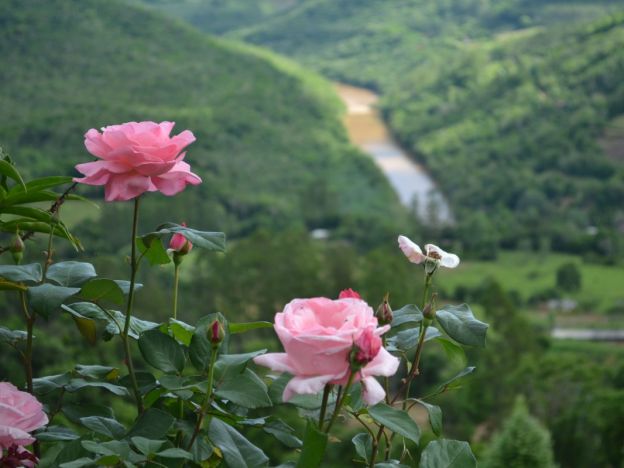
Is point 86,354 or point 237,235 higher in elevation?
point 86,354

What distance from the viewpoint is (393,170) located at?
141 ft

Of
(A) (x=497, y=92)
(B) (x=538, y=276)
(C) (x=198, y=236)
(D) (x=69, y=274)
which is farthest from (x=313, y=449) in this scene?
(A) (x=497, y=92)

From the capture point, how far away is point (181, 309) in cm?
2042

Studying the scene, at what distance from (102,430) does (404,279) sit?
21248mm

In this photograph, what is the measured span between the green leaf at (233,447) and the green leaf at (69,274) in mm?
205

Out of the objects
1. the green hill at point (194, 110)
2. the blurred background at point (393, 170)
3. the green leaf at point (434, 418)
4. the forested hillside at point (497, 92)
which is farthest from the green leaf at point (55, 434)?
the forested hillside at point (497, 92)

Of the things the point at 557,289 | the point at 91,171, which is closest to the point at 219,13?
the point at 557,289

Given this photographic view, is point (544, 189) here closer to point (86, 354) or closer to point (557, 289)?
point (557, 289)

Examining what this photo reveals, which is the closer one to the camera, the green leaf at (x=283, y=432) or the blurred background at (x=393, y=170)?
the green leaf at (x=283, y=432)

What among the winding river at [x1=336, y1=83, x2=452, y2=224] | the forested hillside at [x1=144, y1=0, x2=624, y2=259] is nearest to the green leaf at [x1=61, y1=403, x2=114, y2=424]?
the forested hillside at [x1=144, y1=0, x2=624, y2=259]

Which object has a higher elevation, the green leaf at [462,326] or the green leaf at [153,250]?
the green leaf at [153,250]

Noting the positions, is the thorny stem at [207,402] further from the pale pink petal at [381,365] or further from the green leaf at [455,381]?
the green leaf at [455,381]

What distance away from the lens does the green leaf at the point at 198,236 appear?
931mm

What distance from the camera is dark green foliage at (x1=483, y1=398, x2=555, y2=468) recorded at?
11.0 m
